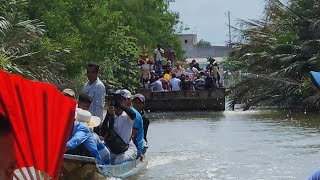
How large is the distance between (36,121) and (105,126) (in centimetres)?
882

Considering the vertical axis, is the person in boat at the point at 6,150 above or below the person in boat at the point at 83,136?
above

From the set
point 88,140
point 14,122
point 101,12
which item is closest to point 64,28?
point 101,12

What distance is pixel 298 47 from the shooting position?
30.5 meters

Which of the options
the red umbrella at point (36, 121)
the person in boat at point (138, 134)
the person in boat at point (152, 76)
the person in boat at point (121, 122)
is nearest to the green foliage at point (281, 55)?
the person in boat at point (152, 76)

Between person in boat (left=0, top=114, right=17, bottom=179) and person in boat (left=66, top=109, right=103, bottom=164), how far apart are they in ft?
23.2

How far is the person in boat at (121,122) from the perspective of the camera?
10.9 metres

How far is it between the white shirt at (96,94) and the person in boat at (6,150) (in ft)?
26.5

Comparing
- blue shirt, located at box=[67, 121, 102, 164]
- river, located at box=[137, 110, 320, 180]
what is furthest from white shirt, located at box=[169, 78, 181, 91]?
blue shirt, located at box=[67, 121, 102, 164]

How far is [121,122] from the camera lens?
11.4 metres

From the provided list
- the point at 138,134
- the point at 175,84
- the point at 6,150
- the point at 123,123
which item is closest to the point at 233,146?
the point at 138,134

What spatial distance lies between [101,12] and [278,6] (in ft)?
25.5

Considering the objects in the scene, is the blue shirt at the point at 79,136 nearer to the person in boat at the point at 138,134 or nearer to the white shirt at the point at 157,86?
the person in boat at the point at 138,134

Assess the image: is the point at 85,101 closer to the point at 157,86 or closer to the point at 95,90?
the point at 95,90

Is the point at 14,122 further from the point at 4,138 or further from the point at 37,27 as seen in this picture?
the point at 37,27
